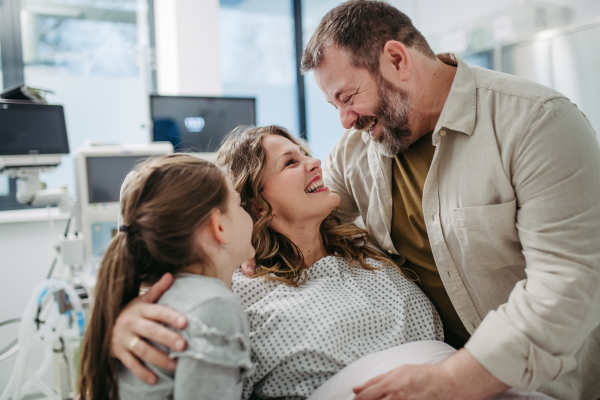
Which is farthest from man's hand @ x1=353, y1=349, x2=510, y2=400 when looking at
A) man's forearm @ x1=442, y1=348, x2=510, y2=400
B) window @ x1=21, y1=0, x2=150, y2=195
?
window @ x1=21, y1=0, x2=150, y2=195

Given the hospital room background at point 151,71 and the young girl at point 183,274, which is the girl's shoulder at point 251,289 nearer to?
the young girl at point 183,274

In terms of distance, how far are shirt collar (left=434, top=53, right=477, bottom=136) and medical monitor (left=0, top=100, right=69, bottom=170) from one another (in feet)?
6.27

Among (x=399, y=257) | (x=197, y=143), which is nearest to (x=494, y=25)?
(x=197, y=143)

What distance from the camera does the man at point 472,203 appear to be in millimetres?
1009

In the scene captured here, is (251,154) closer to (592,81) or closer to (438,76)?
(438,76)

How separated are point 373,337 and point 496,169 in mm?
525

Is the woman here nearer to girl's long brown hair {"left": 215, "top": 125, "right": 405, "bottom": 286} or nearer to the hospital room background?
girl's long brown hair {"left": 215, "top": 125, "right": 405, "bottom": 286}

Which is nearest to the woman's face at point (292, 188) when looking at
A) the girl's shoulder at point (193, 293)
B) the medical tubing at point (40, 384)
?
Result: the girl's shoulder at point (193, 293)

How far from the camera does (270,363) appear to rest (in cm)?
110

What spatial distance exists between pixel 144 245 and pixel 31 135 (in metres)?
1.64

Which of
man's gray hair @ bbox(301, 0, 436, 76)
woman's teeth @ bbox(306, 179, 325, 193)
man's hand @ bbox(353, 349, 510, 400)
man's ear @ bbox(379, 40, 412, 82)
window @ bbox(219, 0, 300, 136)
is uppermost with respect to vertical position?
window @ bbox(219, 0, 300, 136)

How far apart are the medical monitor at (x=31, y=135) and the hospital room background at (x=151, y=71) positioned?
3 centimetres

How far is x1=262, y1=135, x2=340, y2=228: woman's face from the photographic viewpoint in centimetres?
141

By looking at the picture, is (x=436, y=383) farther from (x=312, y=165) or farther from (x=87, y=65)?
(x=87, y=65)
